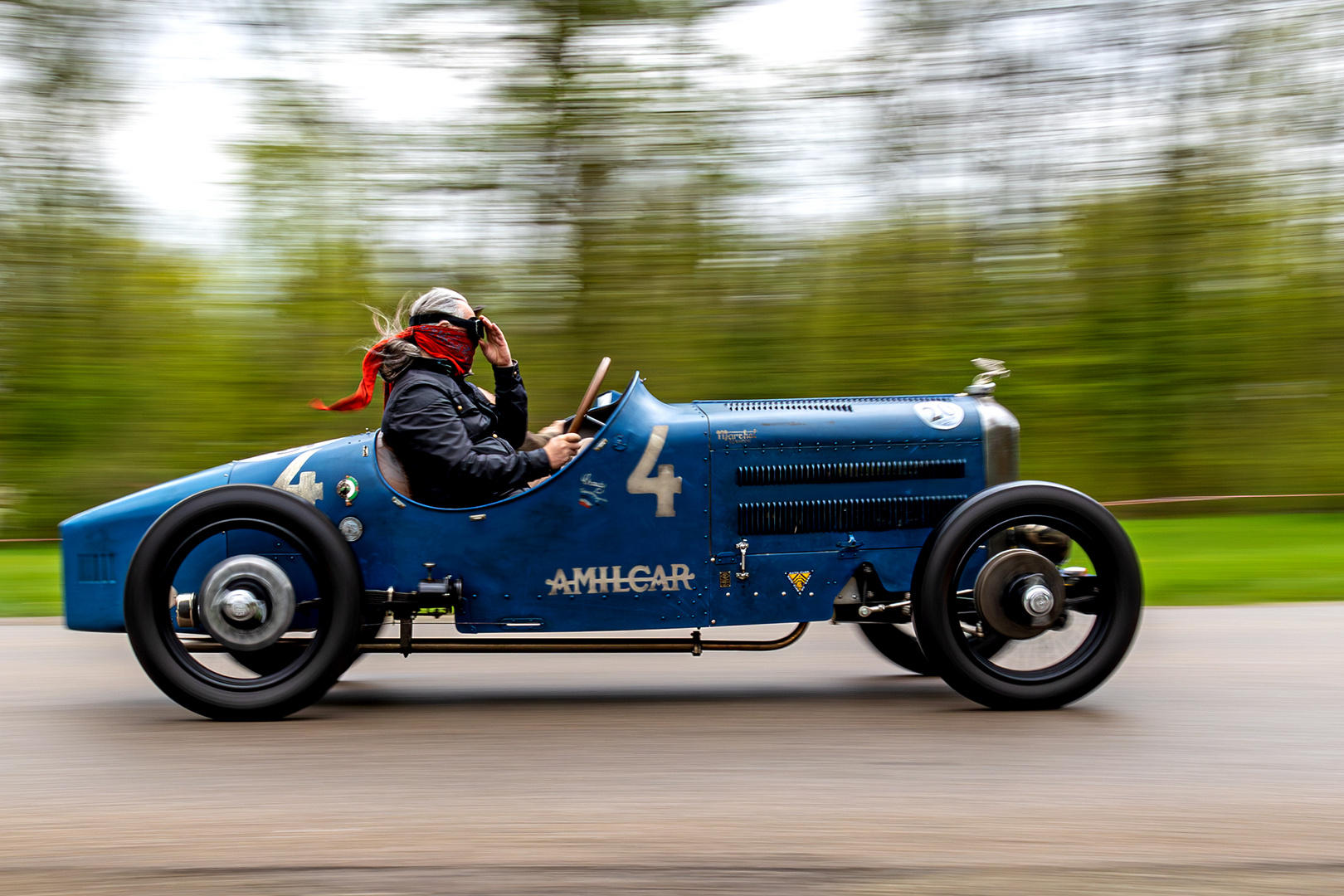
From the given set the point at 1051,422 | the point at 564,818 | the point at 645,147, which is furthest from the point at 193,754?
the point at 1051,422

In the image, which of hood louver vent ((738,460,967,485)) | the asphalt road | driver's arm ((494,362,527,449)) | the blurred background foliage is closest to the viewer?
the asphalt road

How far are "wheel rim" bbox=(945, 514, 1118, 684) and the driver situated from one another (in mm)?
1540

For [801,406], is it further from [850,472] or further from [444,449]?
[444,449]

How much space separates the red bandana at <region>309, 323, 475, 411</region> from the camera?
4.28 m

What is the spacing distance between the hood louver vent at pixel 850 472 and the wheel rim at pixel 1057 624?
327 millimetres

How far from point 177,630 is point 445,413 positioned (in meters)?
1.24

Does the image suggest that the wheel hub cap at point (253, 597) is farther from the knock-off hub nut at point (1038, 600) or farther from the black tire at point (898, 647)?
the knock-off hub nut at point (1038, 600)

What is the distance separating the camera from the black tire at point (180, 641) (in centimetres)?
385

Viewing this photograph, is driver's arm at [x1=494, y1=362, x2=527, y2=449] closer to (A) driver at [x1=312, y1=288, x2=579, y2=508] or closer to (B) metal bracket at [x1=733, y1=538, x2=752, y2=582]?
(A) driver at [x1=312, y1=288, x2=579, y2=508]

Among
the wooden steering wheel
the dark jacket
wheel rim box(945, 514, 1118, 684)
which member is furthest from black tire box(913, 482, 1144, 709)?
the dark jacket

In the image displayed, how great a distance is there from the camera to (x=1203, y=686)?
175 inches

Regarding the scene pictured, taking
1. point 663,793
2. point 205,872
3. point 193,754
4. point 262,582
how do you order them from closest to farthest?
point 205,872, point 663,793, point 193,754, point 262,582

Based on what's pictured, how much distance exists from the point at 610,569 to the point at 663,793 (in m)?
1.06

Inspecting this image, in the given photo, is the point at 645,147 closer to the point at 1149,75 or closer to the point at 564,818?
the point at 1149,75
